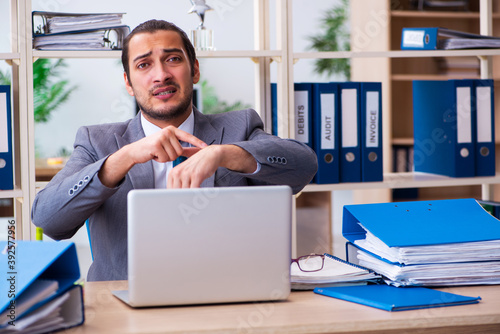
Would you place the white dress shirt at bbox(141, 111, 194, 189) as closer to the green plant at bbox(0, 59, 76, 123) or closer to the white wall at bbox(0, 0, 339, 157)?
the green plant at bbox(0, 59, 76, 123)

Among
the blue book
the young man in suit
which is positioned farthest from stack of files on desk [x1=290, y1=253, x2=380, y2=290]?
the young man in suit

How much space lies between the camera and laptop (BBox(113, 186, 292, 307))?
39.2 inches

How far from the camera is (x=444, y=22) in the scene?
15.4 ft

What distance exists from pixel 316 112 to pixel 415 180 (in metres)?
0.50

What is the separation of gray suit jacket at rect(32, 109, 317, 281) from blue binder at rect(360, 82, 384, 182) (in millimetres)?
598

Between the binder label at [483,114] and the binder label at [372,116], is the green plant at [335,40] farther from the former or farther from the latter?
the binder label at [372,116]

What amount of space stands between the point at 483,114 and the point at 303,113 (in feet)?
2.45

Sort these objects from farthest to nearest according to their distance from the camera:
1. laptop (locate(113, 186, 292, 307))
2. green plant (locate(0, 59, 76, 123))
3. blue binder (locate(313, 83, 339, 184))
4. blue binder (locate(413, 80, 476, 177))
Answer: green plant (locate(0, 59, 76, 123))
blue binder (locate(413, 80, 476, 177))
blue binder (locate(313, 83, 339, 184))
laptop (locate(113, 186, 292, 307))

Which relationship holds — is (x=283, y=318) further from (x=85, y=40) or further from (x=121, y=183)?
(x=85, y=40)

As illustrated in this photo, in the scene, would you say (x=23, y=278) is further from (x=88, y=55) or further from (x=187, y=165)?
(x=88, y=55)

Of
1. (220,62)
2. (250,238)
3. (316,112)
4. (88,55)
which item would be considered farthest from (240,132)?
(220,62)

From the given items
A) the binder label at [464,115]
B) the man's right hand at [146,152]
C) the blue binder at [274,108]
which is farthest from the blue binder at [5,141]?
the binder label at [464,115]

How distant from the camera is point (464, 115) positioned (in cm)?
238

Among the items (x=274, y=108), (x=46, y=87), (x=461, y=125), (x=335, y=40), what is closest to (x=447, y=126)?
(x=461, y=125)
